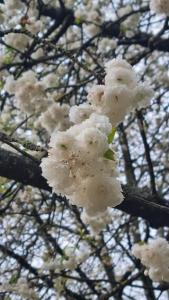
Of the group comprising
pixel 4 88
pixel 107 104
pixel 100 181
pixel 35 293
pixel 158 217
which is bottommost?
pixel 100 181

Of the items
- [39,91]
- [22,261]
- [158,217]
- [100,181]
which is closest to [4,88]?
[39,91]

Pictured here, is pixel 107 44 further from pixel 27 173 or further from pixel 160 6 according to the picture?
pixel 27 173

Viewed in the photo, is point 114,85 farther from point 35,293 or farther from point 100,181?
point 35,293

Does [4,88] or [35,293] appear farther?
[35,293]

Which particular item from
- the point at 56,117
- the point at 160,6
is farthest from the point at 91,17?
the point at 160,6

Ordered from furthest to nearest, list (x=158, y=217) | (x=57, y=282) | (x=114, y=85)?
1. (x=57, y=282)
2. (x=158, y=217)
3. (x=114, y=85)

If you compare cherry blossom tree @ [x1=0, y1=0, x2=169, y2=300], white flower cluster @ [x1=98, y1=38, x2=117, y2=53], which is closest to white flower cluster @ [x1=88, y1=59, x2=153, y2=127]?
cherry blossom tree @ [x1=0, y1=0, x2=169, y2=300]

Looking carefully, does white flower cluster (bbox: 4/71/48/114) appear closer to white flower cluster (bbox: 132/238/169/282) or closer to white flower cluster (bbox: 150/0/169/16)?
white flower cluster (bbox: 150/0/169/16)
